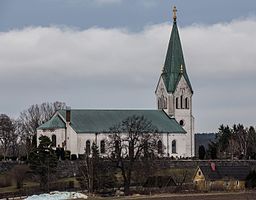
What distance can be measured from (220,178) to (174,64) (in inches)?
1387

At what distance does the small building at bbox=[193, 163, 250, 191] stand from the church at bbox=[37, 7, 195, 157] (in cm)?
1990

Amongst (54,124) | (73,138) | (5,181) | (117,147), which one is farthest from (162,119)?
(5,181)

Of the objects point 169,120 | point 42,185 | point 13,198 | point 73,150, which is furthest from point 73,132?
point 13,198

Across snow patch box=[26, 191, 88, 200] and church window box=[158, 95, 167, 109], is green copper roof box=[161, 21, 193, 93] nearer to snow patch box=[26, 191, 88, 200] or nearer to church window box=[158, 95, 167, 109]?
church window box=[158, 95, 167, 109]

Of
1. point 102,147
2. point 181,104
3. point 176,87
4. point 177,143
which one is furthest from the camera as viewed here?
point 181,104

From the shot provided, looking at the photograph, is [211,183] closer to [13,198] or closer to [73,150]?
[13,198]

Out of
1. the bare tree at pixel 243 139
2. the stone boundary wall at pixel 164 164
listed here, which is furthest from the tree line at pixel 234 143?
Result: the stone boundary wall at pixel 164 164

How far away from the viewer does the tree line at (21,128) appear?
121688 mm

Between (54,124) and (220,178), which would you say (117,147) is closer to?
(220,178)

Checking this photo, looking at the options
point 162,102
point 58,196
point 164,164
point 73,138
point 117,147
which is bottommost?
point 58,196

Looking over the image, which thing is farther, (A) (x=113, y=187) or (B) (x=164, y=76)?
(B) (x=164, y=76)

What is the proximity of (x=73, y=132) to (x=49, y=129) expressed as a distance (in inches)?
128

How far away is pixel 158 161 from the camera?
304ft

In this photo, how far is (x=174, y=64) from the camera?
379ft
